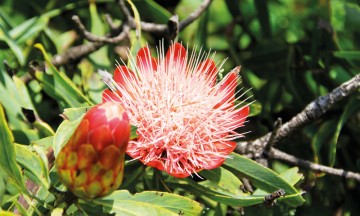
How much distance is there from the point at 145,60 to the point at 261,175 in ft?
1.28

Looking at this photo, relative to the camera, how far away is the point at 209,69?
5.40 ft

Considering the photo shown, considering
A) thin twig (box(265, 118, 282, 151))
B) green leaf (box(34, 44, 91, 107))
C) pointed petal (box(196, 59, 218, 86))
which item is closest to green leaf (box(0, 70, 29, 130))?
green leaf (box(34, 44, 91, 107))

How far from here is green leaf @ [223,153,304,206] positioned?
1580mm

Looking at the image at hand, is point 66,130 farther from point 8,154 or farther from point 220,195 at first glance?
point 220,195

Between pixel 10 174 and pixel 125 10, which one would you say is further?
pixel 125 10

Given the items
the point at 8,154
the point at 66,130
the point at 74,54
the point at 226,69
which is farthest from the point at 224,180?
the point at 226,69

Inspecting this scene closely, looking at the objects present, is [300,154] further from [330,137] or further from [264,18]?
[264,18]

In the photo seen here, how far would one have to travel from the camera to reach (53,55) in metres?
2.04

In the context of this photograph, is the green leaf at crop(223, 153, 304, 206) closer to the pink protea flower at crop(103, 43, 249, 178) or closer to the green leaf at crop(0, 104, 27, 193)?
the pink protea flower at crop(103, 43, 249, 178)

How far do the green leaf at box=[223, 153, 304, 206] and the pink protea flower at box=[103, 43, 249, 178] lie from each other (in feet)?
0.20

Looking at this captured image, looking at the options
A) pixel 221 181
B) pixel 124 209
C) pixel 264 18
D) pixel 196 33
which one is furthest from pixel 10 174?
pixel 264 18

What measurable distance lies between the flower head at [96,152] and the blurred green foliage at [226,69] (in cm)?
14

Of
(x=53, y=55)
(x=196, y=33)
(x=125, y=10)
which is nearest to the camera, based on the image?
(x=125, y=10)

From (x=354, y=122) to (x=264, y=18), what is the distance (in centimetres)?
47
